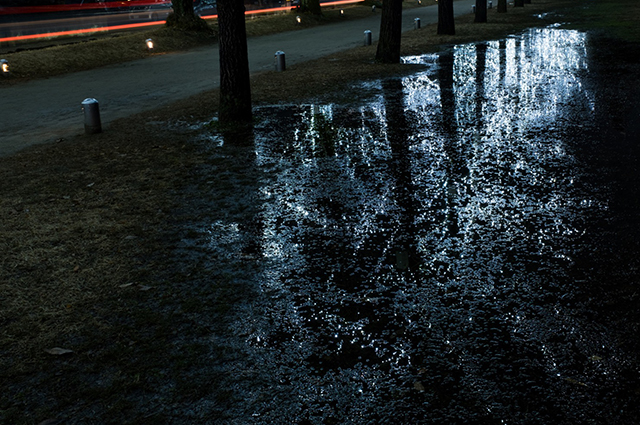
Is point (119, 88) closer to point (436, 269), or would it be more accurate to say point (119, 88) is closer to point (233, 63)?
point (233, 63)

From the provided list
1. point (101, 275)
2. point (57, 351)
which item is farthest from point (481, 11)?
point (57, 351)

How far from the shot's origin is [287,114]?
12.0 metres

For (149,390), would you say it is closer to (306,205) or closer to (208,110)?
(306,205)

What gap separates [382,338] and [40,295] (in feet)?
9.31

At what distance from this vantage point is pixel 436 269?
16.5 feet

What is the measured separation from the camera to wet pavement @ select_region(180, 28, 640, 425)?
347cm

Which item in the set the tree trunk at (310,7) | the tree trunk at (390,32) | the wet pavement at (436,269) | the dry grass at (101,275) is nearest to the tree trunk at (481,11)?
the tree trunk at (310,7)

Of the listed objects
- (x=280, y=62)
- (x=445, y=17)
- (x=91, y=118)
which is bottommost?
(x=91, y=118)

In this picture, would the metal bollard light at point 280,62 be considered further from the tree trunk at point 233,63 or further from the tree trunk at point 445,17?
the tree trunk at point 445,17

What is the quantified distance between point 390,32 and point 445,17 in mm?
8850

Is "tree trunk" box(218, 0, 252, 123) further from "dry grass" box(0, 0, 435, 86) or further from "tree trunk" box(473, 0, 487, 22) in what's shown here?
"tree trunk" box(473, 0, 487, 22)

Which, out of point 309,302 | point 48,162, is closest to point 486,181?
point 309,302

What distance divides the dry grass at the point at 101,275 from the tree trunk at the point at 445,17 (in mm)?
17728

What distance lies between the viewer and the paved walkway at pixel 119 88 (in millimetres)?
11977
